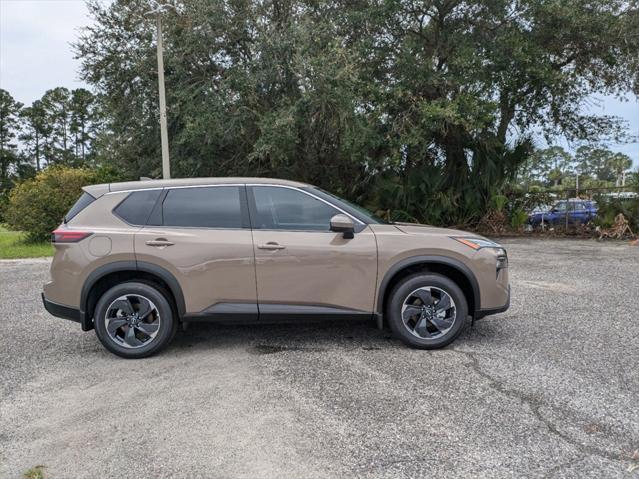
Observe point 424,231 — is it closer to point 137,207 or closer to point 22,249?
point 137,207

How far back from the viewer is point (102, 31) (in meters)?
14.8

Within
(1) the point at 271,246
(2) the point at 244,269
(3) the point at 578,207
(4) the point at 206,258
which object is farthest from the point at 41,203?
(3) the point at 578,207

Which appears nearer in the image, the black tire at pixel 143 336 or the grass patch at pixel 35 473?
the grass patch at pixel 35 473

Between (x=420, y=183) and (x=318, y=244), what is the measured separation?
1079 centimetres

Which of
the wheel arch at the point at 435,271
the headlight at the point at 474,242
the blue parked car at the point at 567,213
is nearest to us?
the wheel arch at the point at 435,271

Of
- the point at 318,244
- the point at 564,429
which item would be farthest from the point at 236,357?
the point at 564,429

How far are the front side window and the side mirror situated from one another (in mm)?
139

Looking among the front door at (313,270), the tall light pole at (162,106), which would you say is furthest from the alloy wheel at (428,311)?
the tall light pole at (162,106)

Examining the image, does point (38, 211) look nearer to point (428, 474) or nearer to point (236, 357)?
point (236, 357)

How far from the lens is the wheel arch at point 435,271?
14.1 ft

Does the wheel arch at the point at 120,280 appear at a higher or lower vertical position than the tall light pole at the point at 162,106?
lower

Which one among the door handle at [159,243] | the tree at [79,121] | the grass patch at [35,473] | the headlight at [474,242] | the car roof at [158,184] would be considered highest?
the tree at [79,121]

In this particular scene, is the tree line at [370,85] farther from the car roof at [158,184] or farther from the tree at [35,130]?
the tree at [35,130]

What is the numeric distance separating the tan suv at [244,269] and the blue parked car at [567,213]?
11.2 meters
